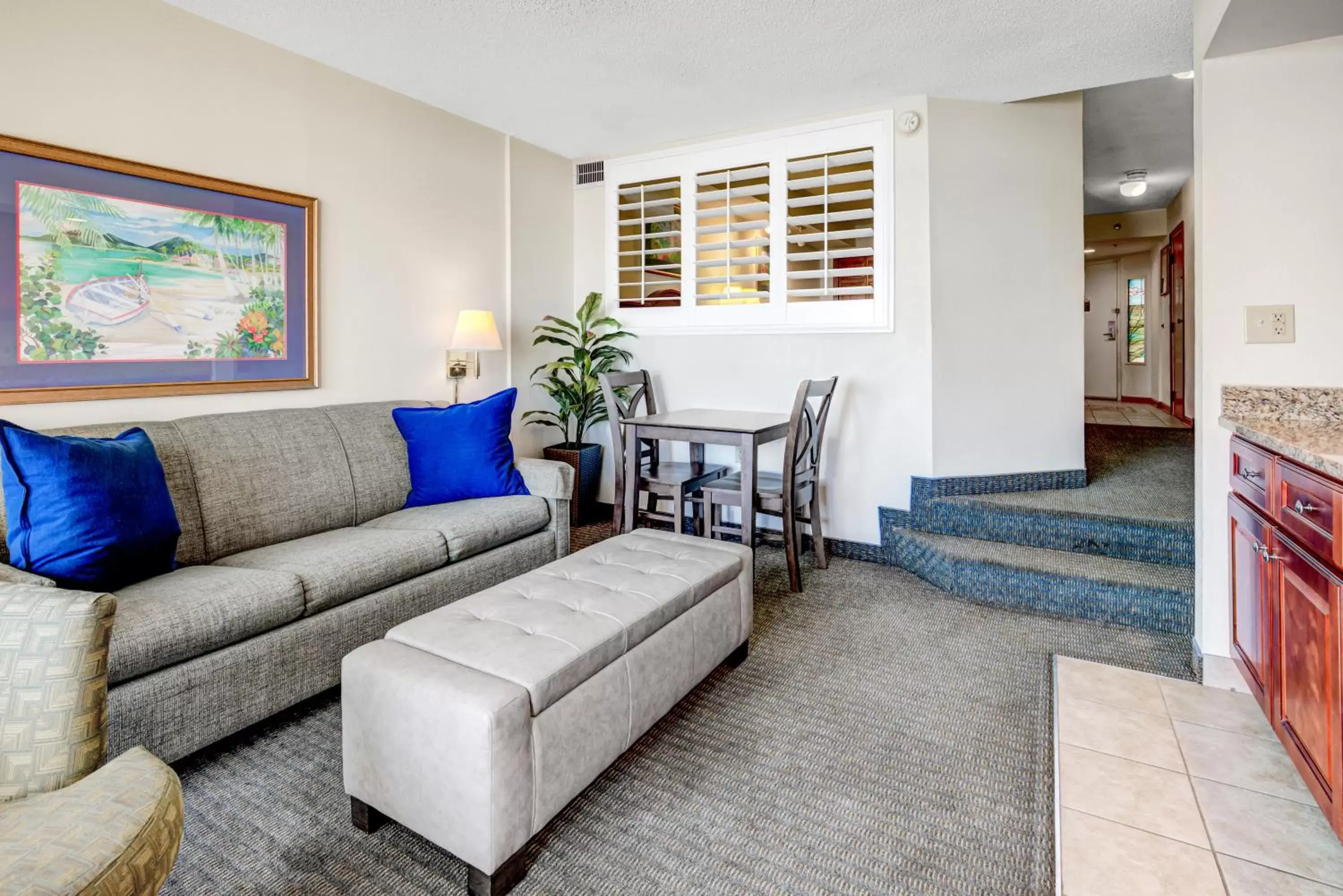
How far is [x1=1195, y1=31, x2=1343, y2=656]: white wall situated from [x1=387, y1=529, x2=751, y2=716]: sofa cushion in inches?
63.2

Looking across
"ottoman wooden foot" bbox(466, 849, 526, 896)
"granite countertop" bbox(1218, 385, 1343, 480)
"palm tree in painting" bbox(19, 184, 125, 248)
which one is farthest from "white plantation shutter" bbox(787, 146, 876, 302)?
"ottoman wooden foot" bbox(466, 849, 526, 896)

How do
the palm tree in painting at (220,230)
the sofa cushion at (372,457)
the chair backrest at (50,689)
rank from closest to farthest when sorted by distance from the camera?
the chair backrest at (50,689) → the palm tree in painting at (220,230) → the sofa cushion at (372,457)

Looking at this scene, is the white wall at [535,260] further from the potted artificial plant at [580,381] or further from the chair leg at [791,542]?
the chair leg at [791,542]

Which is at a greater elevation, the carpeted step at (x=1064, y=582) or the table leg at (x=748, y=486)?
the table leg at (x=748, y=486)

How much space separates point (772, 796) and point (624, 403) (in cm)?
304

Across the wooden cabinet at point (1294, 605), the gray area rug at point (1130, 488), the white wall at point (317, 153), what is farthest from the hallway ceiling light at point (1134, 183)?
the white wall at point (317, 153)

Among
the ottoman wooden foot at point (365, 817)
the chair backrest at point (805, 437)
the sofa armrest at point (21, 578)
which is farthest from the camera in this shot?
the chair backrest at point (805, 437)

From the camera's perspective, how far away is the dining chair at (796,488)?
Result: 131 inches

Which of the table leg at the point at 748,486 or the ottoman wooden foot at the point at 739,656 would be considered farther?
the table leg at the point at 748,486

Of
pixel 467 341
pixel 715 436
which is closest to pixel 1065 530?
pixel 715 436

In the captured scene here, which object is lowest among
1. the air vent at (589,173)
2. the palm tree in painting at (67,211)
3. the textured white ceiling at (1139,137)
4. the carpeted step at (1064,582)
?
the carpeted step at (1064,582)

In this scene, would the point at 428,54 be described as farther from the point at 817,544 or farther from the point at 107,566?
the point at 817,544

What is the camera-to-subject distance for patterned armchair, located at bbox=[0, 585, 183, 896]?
89 cm

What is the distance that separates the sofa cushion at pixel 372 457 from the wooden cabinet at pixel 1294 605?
307cm
